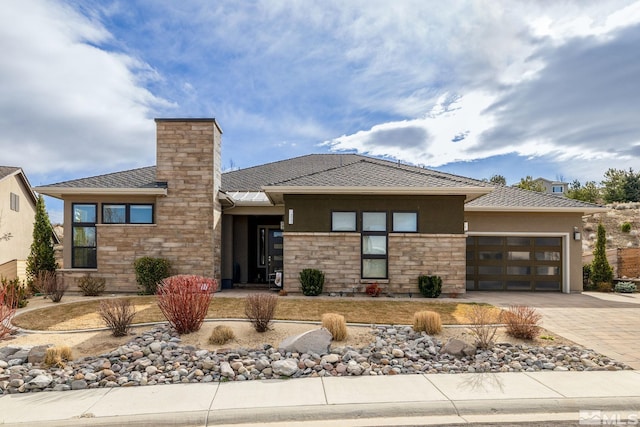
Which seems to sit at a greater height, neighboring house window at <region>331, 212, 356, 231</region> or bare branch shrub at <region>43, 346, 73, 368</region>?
neighboring house window at <region>331, 212, 356, 231</region>

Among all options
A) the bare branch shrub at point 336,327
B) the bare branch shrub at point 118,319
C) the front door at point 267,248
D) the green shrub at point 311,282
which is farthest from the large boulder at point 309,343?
the front door at point 267,248

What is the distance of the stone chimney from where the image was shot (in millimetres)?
11508

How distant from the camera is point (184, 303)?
6438mm

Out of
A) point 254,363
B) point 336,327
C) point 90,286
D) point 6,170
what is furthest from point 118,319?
point 6,170

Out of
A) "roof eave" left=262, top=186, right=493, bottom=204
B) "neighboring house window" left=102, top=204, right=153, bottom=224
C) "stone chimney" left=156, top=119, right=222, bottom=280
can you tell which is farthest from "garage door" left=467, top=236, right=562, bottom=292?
"neighboring house window" left=102, top=204, right=153, bottom=224

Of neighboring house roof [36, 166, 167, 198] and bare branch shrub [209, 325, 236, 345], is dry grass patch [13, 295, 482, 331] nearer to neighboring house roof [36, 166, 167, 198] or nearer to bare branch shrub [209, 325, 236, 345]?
bare branch shrub [209, 325, 236, 345]

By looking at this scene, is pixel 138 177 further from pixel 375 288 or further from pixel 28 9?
pixel 375 288

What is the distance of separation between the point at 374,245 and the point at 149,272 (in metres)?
7.34

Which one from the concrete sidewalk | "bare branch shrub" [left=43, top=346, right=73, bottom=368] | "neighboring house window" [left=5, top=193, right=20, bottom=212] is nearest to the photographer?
the concrete sidewalk

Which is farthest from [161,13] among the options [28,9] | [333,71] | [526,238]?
[526,238]

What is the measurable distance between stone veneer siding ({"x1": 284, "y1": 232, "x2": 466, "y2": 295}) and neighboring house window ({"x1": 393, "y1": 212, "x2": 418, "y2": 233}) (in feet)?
A: 0.68

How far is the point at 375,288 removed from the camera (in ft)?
34.9

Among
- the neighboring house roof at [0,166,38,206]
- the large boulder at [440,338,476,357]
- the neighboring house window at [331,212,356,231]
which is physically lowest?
the large boulder at [440,338,476,357]

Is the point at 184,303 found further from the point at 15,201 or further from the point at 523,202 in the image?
the point at 15,201
